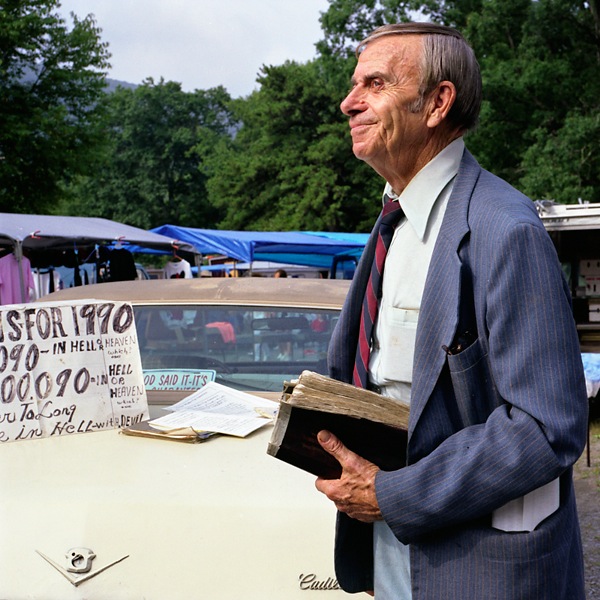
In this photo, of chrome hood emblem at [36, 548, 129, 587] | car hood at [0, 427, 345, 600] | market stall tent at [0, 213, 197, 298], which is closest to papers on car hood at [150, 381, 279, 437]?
car hood at [0, 427, 345, 600]

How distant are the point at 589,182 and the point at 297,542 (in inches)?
762

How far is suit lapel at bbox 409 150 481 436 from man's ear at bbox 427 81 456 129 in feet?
0.72

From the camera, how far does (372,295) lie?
1559 millimetres

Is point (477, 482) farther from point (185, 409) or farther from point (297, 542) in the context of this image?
point (185, 409)

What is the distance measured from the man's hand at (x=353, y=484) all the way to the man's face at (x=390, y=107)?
0.55 metres

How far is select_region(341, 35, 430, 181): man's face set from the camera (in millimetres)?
1456

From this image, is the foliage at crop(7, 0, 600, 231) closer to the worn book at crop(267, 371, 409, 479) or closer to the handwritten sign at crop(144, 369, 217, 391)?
the handwritten sign at crop(144, 369, 217, 391)

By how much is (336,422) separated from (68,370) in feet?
5.78

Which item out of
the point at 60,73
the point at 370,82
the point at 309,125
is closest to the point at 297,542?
the point at 370,82

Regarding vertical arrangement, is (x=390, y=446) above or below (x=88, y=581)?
above

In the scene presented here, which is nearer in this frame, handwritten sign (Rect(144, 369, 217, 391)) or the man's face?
the man's face

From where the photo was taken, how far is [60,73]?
17484 mm

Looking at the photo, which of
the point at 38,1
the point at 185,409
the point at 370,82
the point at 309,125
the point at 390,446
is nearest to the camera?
the point at 390,446

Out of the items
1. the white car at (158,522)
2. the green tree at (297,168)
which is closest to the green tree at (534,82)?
the green tree at (297,168)
